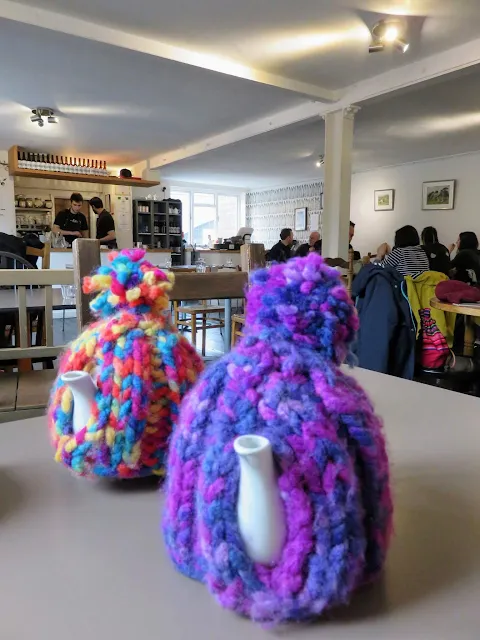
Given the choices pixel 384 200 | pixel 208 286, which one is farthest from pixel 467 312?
pixel 384 200

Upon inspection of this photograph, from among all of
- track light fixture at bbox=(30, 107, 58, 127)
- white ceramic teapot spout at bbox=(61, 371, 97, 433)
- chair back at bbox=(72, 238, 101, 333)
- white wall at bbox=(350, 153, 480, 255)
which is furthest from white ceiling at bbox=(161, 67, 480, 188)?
white ceramic teapot spout at bbox=(61, 371, 97, 433)

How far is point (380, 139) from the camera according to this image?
611 cm

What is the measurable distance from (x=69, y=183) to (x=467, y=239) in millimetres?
6290

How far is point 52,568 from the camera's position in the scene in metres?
0.40

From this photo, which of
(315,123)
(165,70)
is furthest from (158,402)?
(315,123)

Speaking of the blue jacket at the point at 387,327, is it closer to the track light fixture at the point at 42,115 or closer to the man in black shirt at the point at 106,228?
the track light fixture at the point at 42,115

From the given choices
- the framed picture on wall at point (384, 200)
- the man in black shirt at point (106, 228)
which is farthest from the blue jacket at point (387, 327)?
the framed picture on wall at point (384, 200)

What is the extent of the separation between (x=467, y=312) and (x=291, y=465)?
2.17 meters

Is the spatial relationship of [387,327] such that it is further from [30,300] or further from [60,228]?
[60,228]

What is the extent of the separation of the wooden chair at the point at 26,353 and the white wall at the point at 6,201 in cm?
632

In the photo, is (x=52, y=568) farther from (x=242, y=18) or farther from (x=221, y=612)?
(x=242, y=18)

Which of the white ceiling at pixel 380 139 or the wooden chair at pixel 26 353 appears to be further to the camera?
the white ceiling at pixel 380 139

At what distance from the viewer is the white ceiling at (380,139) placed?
4.41 m

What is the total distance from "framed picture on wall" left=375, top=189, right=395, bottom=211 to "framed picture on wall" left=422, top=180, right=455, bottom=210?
Result: 589 millimetres
